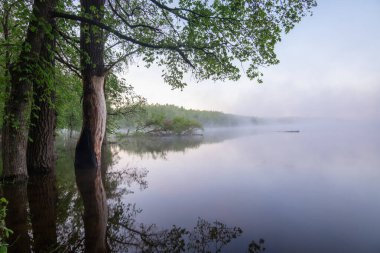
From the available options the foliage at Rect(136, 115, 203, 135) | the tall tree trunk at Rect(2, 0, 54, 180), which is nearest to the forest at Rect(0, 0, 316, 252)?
the tall tree trunk at Rect(2, 0, 54, 180)

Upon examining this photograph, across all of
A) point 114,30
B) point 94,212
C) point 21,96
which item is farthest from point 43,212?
point 114,30

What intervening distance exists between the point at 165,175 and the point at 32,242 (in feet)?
23.7

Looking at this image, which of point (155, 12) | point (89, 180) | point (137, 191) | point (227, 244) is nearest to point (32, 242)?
point (227, 244)

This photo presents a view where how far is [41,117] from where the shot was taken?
9.28m

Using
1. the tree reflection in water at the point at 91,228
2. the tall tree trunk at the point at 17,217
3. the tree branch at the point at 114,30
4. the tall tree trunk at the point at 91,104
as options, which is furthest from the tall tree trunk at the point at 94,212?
the tree branch at the point at 114,30

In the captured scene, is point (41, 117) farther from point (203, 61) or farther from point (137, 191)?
point (203, 61)

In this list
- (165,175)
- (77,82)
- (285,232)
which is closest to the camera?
(285,232)

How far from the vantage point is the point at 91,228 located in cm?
436

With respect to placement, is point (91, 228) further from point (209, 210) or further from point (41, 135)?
point (41, 135)

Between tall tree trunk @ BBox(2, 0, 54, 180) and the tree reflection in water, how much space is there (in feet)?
3.57

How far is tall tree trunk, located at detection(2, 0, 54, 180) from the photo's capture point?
7.17 m

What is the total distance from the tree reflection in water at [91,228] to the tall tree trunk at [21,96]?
109 cm

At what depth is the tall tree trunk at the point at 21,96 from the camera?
7.17m

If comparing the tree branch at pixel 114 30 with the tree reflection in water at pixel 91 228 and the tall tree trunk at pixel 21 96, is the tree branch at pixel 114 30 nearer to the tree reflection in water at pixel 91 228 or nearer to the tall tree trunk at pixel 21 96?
the tall tree trunk at pixel 21 96
